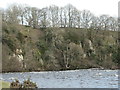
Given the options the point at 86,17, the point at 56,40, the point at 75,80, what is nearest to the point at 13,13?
the point at 56,40

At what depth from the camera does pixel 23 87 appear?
1992 cm

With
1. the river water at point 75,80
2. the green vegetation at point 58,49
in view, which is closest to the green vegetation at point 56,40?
the green vegetation at point 58,49

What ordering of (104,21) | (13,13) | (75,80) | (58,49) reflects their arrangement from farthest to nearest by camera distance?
(104,21) < (13,13) < (58,49) < (75,80)

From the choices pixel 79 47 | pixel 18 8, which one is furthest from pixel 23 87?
pixel 18 8

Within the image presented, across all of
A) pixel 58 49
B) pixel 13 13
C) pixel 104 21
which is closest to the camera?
pixel 58 49

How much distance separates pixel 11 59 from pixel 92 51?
30259mm

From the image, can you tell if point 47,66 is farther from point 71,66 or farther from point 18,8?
point 18,8

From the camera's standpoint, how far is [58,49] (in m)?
91.0

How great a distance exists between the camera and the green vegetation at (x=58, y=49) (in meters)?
80.2

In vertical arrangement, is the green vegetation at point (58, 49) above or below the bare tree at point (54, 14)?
below

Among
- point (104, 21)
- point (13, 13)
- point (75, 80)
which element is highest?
point (13, 13)

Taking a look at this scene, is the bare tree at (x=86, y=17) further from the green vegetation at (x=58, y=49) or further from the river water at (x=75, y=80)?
the river water at (x=75, y=80)

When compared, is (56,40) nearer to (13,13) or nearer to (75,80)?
(13,13)

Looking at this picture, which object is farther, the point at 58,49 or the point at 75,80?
the point at 58,49
